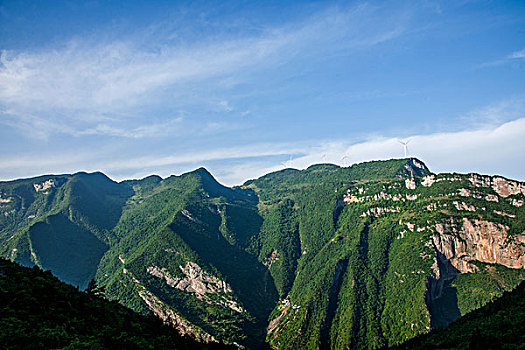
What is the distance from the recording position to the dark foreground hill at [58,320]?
41.2m

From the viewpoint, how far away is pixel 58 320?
5047cm

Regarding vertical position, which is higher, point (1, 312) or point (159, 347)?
point (1, 312)

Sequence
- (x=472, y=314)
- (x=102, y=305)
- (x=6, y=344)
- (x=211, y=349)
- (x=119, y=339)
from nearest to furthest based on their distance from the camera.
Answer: (x=6, y=344), (x=119, y=339), (x=102, y=305), (x=211, y=349), (x=472, y=314)

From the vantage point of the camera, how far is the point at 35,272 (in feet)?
219

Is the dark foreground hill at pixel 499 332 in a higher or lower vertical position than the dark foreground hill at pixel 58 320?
lower

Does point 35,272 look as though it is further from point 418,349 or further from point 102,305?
point 418,349

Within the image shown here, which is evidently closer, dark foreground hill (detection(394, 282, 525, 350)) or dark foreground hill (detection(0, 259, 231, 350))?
dark foreground hill (detection(0, 259, 231, 350))

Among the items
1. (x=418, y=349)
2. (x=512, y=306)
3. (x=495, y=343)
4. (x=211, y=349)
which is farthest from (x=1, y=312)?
(x=512, y=306)

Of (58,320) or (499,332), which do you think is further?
(499,332)

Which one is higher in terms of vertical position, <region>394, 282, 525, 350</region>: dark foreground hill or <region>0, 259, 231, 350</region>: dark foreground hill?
<region>0, 259, 231, 350</region>: dark foreground hill

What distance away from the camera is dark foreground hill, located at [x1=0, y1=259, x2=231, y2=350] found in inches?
1622

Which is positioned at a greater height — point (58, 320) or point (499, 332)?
point (58, 320)

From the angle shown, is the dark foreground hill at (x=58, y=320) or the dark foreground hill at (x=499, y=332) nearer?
the dark foreground hill at (x=58, y=320)

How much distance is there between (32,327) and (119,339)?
39.4ft
